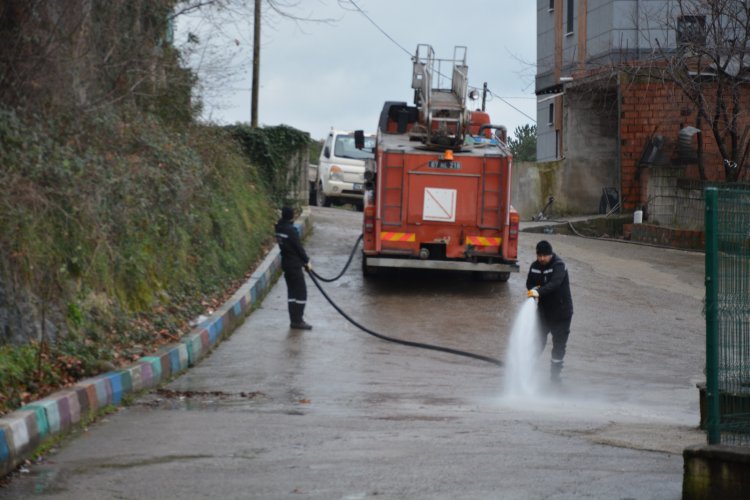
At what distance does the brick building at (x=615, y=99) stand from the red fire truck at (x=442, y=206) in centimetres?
1135

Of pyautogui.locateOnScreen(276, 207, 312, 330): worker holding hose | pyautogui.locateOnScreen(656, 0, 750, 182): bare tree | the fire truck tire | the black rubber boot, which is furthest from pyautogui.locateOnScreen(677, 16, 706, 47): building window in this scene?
the black rubber boot

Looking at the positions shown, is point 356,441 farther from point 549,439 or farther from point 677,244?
point 677,244

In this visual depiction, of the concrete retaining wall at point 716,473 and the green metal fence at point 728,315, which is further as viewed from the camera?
the green metal fence at point 728,315

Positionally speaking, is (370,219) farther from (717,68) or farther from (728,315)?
(728,315)

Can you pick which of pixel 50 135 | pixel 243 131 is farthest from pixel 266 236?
pixel 50 135

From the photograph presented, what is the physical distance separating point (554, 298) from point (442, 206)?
20.1ft

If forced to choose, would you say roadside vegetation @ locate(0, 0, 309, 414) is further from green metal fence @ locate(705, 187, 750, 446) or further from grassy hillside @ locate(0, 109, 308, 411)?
green metal fence @ locate(705, 187, 750, 446)

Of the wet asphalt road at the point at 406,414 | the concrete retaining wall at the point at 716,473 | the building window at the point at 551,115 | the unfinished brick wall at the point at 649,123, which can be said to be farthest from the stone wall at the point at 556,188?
the concrete retaining wall at the point at 716,473

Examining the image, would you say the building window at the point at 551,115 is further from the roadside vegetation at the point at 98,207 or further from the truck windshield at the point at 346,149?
the roadside vegetation at the point at 98,207

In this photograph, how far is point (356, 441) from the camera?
328 inches

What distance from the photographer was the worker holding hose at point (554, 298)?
12664mm

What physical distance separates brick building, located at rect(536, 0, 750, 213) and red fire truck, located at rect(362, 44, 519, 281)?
11350 millimetres

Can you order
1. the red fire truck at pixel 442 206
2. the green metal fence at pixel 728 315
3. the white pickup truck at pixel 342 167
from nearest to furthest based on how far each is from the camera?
the green metal fence at pixel 728 315
the red fire truck at pixel 442 206
the white pickup truck at pixel 342 167

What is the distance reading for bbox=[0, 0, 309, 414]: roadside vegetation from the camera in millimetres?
10406
